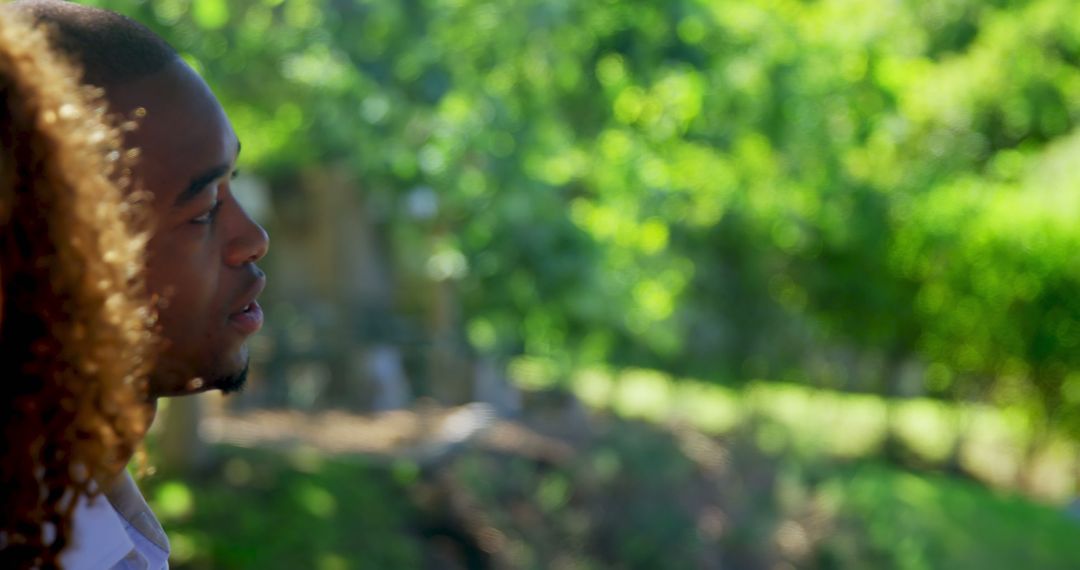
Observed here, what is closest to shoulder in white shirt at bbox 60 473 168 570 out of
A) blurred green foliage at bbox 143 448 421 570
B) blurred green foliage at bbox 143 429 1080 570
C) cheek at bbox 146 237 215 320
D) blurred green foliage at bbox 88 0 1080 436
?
cheek at bbox 146 237 215 320

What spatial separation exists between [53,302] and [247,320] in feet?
1.04

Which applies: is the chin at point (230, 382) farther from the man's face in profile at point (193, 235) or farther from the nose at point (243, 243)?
the nose at point (243, 243)

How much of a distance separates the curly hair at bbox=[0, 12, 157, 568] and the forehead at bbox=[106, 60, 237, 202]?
0.14m

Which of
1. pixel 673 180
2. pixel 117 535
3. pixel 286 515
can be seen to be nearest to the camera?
pixel 117 535

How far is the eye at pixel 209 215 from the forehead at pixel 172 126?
0.03 metres

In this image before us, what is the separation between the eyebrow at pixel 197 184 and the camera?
135 cm

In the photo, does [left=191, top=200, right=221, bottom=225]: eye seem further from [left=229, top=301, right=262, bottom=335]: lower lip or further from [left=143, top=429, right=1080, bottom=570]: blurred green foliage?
[left=143, top=429, right=1080, bottom=570]: blurred green foliage

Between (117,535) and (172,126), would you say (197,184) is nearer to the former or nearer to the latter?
(172,126)

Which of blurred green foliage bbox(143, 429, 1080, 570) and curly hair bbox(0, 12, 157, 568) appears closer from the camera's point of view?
curly hair bbox(0, 12, 157, 568)

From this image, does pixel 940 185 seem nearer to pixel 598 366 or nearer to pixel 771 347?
pixel 771 347

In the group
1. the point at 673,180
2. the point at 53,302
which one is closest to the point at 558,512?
the point at 673,180

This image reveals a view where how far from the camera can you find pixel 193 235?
1.37 m

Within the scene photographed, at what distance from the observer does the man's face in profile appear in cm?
→ 133

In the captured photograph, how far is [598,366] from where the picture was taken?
1139 centimetres
